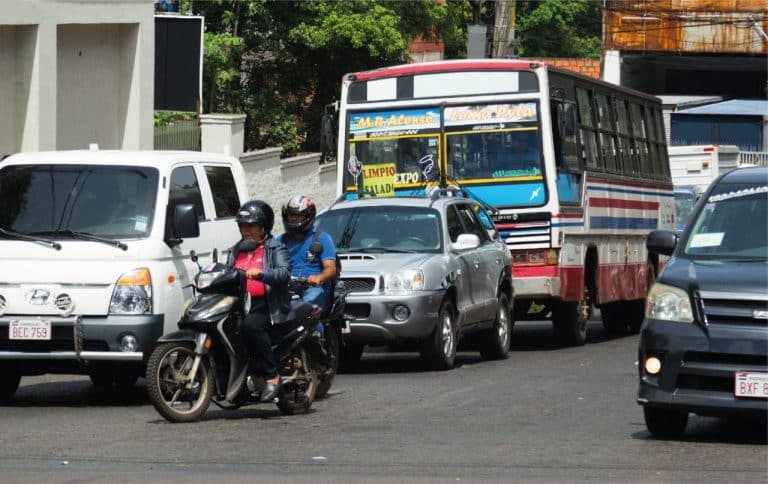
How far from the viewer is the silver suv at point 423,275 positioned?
1557 cm

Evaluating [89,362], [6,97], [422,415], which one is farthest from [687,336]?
[6,97]

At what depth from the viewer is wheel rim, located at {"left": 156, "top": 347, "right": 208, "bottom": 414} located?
37.7 feet

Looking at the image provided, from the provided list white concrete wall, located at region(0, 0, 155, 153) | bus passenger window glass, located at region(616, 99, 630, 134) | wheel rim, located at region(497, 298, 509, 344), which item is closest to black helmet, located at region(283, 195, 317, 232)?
wheel rim, located at region(497, 298, 509, 344)

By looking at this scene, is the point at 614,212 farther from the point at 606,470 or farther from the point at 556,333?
the point at 606,470

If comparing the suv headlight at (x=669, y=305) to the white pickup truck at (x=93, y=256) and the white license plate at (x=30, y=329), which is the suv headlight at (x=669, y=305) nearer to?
the white pickup truck at (x=93, y=256)

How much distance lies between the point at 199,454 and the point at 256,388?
1.99 meters

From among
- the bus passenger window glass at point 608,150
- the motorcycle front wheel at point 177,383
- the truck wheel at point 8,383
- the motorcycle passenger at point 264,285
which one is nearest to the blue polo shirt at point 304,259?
the motorcycle passenger at point 264,285

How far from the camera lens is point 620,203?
22531mm

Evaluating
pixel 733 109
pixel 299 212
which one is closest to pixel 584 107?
pixel 299 212

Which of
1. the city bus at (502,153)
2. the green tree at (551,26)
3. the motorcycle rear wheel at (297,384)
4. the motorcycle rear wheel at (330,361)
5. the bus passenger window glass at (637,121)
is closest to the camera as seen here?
the motorcycle rear wheel at (297,384)

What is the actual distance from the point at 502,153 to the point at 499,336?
2475 millimetres

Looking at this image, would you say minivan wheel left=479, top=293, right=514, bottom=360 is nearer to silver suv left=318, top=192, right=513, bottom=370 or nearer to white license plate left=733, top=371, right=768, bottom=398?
silver suv left=318, top=192, right=513, bottom=370

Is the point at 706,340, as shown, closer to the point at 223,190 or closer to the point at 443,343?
the point at 223,190

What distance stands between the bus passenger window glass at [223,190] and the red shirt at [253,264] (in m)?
2.22
